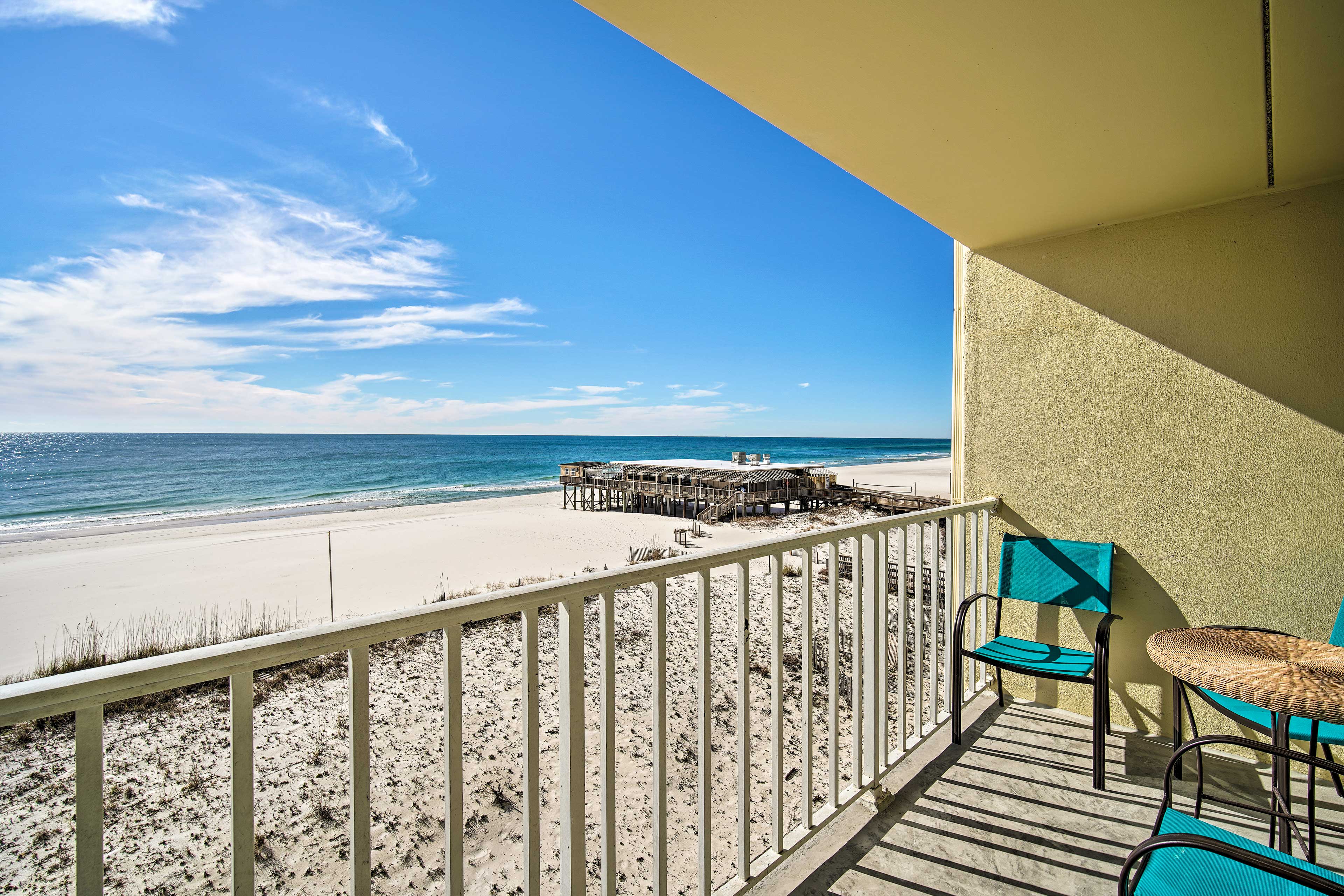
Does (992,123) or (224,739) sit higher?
(992,123)

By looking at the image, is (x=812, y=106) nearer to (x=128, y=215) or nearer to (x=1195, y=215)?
(x=1195, y=215)

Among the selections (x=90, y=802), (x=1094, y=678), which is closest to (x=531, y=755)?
(x=90, y=802)

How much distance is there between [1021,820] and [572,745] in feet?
5.37

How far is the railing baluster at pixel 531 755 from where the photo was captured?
1.00 meters

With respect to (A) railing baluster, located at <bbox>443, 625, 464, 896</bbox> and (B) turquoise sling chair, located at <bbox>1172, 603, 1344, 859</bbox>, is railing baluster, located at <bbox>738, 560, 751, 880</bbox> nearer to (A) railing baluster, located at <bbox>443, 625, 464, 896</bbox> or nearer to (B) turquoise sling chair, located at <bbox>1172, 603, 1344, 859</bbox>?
(A) railing baluster, located at <bbox>443, 625, 464, 896</bbox>

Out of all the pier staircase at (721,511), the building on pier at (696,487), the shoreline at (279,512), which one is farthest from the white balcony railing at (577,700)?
the shoreline at (279,512)

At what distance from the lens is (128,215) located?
101 ft

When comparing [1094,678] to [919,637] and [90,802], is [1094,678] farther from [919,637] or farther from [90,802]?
[90,802]

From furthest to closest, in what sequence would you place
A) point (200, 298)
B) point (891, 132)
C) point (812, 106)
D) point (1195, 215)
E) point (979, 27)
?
point (200, 298) < point (1195, 215) < point (891, 132) < point (812, 106) < point (979, 27)

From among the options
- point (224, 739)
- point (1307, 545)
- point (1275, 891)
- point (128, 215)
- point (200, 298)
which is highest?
point (128, 215)

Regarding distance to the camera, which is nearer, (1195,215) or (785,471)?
(1195,215)

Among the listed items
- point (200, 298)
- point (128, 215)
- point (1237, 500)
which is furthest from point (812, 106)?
point (200, 298)

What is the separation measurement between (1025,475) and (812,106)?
2.08m

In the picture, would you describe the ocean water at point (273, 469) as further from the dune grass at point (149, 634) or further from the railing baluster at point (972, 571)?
the railing baluster at point (972, 571)
